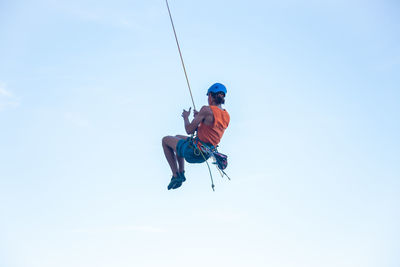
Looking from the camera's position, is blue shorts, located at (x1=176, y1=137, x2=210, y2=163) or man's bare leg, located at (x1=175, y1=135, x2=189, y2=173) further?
man's bare leg, located at (x1=175, y1=135, x2=189, y2=173)

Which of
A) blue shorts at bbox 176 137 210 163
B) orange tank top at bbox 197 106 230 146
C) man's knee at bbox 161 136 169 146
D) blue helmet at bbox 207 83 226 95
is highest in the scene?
blue helmet at bbox 207 83 226 95

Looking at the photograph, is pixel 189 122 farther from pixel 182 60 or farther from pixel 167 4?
pixel 167 4

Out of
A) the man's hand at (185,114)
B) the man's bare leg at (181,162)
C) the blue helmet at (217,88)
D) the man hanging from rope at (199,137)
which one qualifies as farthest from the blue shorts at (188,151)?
the blue helmet at (217,88)

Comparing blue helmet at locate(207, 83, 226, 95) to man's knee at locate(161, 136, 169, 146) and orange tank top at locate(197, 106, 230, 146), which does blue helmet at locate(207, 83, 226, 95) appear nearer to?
orange tank top at locate(197, 106, 230, 146)

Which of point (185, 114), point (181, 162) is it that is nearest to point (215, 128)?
point (185, 114)

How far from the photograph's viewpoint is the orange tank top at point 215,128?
8109mm

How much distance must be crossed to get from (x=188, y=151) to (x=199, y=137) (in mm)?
345

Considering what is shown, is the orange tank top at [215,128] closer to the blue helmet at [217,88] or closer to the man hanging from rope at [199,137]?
the man hanging from rope at [199,137]

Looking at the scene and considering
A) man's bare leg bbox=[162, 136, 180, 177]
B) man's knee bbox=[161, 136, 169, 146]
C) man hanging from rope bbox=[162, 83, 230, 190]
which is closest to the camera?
man hanging from rope bbox=[162, 83, 230, 190]

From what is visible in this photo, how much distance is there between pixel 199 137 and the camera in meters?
8.33

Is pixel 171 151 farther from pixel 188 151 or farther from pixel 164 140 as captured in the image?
pixel 188 151

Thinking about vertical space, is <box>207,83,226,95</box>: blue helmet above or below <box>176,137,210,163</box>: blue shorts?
above

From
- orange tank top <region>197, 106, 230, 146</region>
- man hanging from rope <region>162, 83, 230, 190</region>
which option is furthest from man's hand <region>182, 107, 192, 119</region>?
orange tank top <region>197, 106, 230, 146</region>

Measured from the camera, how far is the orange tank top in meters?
8.11
